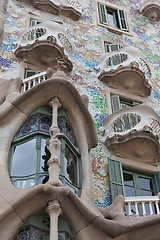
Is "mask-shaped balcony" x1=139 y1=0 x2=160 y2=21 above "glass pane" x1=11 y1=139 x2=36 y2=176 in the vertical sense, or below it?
above

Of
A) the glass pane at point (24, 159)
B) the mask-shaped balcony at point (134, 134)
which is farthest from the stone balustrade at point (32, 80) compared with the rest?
the mask-shaped balcony at point (134, 134)

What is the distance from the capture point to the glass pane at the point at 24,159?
29.6 feet

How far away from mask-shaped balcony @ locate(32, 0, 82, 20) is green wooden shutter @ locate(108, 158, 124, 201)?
22.8ft

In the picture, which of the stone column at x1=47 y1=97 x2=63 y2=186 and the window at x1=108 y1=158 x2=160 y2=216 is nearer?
the stone column at x1=47 y1=97 x2=63 y2=186

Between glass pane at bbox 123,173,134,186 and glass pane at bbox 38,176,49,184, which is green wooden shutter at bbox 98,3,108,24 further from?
glass pane at bbox 38,176,49,184

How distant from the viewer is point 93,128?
10.4 m

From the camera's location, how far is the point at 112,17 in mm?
17484

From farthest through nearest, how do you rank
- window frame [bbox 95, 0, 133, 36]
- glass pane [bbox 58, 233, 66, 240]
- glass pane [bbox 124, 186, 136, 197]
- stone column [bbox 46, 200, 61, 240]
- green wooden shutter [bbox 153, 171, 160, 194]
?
window frame [bbox 95, 0, 133, 36]
green wooden shutter [bbox 153, 171, 160, 194]
glass pane [bbox 124, 186, 136, 197]
glass pane [bbox 58, 233, 66, 240]
stone column [bbox 46, 200, 61, 240]

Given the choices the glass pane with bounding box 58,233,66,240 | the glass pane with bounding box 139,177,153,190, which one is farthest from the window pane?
the glass pane with bounding box 139,177,153,190

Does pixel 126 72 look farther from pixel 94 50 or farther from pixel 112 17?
pixel 112 17

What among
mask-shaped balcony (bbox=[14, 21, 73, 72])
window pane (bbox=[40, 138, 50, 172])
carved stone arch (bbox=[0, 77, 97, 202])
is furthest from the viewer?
mask-shaped balcony (bbox=[14, 21, 73, 72])

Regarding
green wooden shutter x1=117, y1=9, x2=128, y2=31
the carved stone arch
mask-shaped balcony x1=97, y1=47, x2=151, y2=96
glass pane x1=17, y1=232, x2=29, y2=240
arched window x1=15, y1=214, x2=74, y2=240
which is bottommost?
glass pane x1=17, y1=232, x2=29, y2=240

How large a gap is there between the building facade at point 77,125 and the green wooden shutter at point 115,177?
0.09 ft

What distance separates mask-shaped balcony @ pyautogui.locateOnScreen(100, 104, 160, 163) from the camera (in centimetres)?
1130
